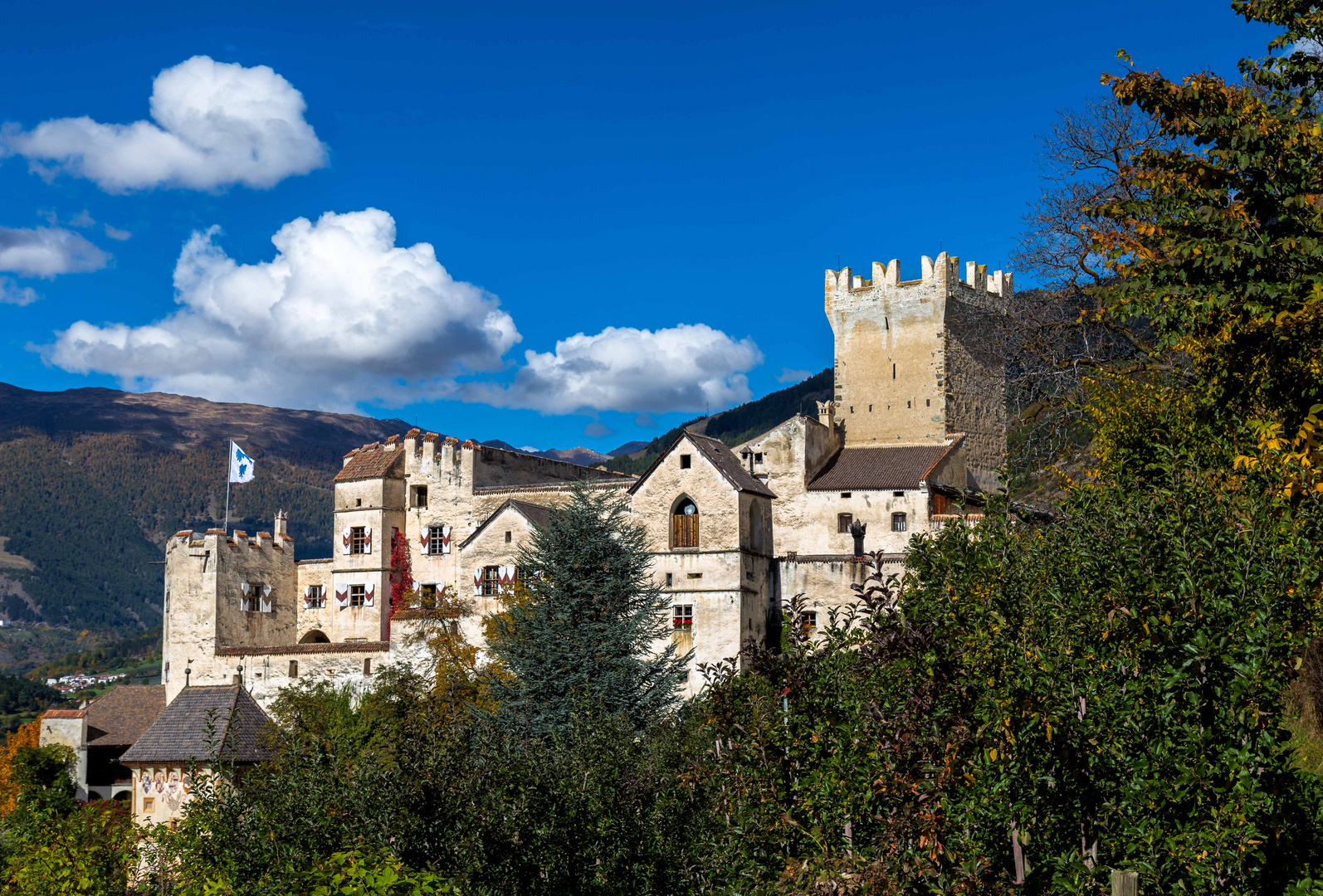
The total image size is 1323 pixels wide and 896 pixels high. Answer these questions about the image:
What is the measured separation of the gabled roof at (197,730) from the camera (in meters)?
38.2

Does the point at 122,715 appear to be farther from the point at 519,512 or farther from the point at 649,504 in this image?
the point at 649,504

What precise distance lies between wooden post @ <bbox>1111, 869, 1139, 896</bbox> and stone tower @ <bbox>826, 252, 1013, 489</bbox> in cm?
4399

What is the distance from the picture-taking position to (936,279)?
2135 inches

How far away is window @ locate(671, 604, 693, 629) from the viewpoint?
134 ft

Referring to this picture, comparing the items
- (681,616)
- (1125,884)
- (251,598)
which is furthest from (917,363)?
(1125,884)

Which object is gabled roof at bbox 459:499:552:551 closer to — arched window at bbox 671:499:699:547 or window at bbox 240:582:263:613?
arched window at bbox 671:499:699:547

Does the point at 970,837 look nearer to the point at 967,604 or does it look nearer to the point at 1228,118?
the point at 967,604

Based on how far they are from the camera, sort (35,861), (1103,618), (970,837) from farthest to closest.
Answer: (35,861) < (1103,618) < (970,837)

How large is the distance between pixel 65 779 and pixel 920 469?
43.0 meters

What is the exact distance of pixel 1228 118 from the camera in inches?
599

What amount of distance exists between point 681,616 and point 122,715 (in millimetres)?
39447

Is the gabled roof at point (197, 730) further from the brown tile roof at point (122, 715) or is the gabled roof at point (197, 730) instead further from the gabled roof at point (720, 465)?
the brown tile roof at point (122, 715)

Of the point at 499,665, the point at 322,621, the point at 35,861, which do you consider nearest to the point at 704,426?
the point at 322,621

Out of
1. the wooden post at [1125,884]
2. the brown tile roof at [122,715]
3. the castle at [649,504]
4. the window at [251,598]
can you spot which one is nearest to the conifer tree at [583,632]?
the castle at [649,504]
